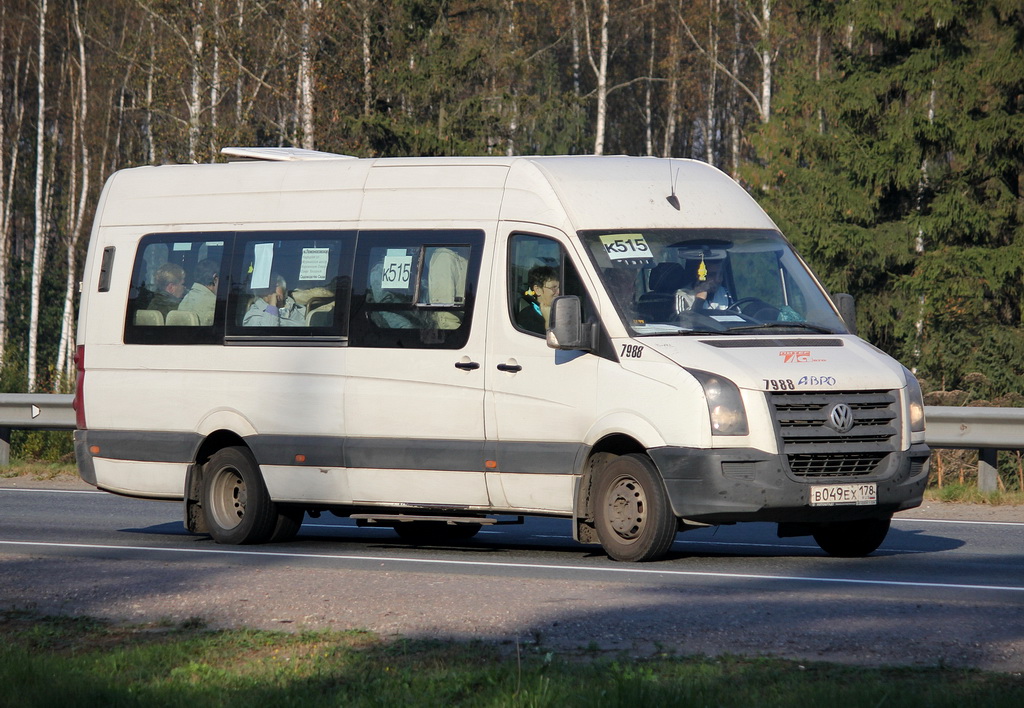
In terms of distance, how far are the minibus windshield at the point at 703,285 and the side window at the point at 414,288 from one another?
39.3 inches

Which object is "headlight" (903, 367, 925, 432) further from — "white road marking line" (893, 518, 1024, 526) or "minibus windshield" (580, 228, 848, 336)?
"white road marking line" (893, 518, 1024, 526)

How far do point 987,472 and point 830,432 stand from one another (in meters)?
5.93

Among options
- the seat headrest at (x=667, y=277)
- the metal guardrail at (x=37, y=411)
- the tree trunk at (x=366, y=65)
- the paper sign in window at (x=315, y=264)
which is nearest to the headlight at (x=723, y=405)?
the seat headrest at (x=667, y=277)

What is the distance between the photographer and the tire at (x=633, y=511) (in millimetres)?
9680

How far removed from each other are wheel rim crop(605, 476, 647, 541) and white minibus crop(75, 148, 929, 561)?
0.01 meters

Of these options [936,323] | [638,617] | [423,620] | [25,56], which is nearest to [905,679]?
[638,617]

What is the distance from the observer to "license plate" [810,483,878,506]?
9422 mm

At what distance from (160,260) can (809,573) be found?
19.0ft

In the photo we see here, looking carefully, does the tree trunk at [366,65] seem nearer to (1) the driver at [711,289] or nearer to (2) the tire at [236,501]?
(2) the tire at [236,501]

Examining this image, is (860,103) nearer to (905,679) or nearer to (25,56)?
(905,679)

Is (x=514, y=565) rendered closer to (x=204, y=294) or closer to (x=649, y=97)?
(x=204, y=294)

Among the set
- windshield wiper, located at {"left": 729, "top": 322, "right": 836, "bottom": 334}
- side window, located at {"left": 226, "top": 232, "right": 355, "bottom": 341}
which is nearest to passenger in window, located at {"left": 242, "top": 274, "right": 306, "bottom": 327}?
side window, located at {"left": 226, "top": 232, "right": 355, "bottom": 341}

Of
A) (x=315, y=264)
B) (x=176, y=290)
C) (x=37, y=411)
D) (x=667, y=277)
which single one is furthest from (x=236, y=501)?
(x=37, y=411)

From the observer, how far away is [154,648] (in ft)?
22.7
